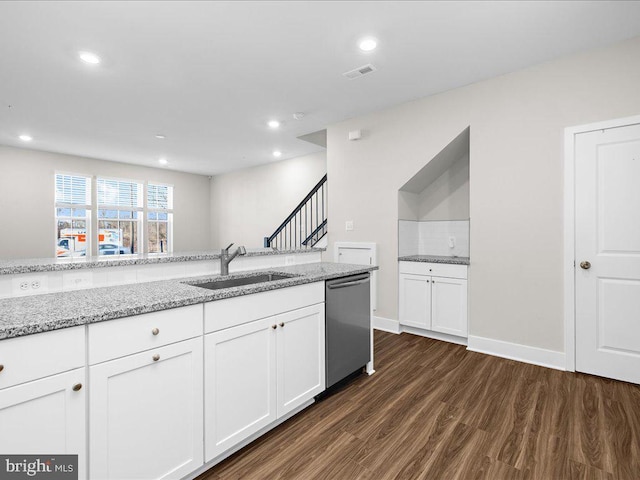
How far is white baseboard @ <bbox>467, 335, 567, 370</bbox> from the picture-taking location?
2.93m

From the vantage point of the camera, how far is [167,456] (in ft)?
4.86

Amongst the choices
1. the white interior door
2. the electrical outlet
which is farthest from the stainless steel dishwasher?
the white interior door

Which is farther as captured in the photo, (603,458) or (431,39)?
(431,39)

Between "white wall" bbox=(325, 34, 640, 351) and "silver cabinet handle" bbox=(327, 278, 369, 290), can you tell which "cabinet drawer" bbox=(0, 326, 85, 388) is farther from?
"white wall" bbox=(325, 34, 640, 351)

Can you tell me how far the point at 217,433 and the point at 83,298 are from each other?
96 centimetres

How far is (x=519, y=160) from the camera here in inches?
124

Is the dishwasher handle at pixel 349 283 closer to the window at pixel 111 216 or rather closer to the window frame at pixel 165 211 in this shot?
the window at pixel 111 216

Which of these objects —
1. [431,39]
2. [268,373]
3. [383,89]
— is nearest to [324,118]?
[383,89]

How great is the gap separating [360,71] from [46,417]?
3345 mm

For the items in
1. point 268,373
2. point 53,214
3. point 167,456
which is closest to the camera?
point 167,456

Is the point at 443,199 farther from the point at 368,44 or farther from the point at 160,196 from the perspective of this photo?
the point at 160,196

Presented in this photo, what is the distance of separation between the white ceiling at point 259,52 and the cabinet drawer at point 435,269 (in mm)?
1963

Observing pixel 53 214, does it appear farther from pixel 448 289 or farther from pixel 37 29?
pixel 448 289

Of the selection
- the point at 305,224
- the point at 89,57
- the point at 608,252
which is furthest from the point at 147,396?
the point at 305,224
